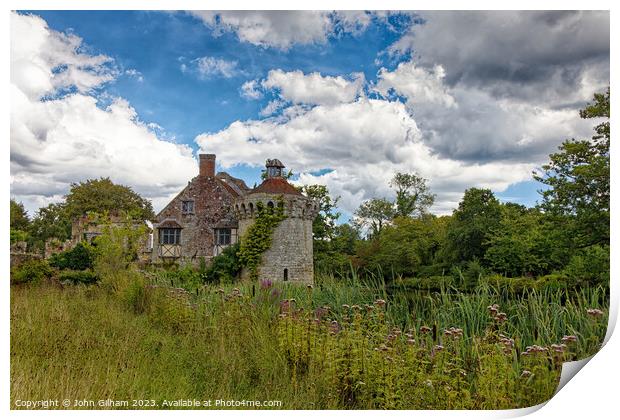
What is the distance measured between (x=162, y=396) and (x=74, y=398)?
74cm

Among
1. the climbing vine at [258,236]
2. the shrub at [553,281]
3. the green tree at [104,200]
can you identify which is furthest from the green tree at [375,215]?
the climbing vine at [258,236]

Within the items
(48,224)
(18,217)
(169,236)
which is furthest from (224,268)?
(18,217)

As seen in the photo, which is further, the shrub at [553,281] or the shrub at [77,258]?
the shrub at [77,258]

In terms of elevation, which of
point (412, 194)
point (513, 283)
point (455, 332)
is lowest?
point (455, 332)

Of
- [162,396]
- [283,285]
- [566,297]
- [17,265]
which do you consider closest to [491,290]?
[566,297]

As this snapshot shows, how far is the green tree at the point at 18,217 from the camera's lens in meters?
4.61

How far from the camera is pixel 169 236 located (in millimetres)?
10633

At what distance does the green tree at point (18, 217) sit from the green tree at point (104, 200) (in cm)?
106

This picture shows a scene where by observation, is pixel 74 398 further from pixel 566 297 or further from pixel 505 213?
pixel 505 213

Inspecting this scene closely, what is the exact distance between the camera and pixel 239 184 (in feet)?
46.2

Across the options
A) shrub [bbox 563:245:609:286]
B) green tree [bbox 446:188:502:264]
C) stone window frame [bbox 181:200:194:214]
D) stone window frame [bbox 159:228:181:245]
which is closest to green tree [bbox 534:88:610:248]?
shrub [bbox 563:245:609:286]

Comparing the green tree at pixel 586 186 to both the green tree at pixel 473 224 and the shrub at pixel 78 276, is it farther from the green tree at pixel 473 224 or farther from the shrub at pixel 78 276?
the shrub at pixel 78 276

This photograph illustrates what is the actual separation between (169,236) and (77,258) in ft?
10.4

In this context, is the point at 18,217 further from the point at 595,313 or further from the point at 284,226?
the point at 284,226
